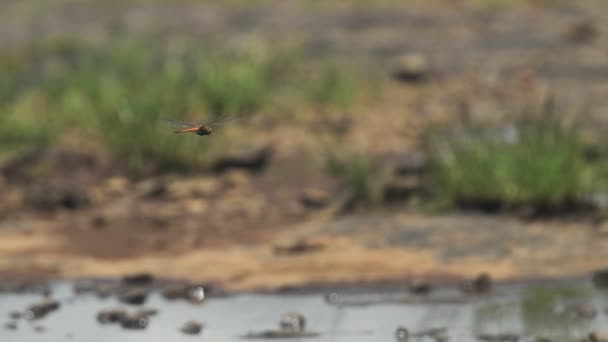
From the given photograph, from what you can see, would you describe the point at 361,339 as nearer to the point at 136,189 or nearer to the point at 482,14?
the point at 136,189

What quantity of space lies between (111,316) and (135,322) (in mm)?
225

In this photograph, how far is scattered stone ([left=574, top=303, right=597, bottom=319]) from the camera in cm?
1004

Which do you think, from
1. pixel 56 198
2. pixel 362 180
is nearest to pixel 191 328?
pixel 362 180

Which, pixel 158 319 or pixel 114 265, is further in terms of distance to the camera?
pixel 114 265

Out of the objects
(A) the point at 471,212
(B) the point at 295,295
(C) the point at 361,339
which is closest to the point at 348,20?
(A) the point at 471,212

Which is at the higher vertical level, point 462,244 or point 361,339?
point 462,244

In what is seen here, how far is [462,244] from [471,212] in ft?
2.91

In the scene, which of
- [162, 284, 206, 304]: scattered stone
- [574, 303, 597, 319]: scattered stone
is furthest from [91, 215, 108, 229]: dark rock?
[574, 303, 597, 319]: scattered stone

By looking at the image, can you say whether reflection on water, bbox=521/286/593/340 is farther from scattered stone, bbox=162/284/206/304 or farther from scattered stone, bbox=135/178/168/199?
scattered stone, bbox=135/178/168/199

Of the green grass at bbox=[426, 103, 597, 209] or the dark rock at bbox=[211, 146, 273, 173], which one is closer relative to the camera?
the green grass at bbox=[426, 103, 597, 209]

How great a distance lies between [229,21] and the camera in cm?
2227

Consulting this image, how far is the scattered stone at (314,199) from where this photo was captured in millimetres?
13906

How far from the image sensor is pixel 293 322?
10.0 metres

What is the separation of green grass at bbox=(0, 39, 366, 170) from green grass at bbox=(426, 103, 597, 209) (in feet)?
9.27
